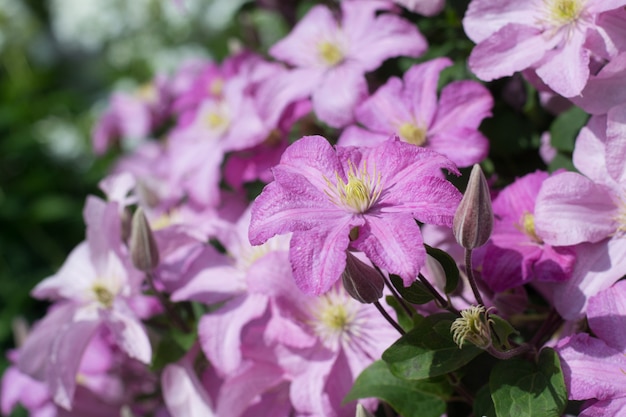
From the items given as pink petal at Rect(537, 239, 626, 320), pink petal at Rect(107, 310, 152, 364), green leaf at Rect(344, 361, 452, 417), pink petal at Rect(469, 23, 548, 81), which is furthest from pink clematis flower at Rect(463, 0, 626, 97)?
pink petal at Rect(107, 310, 152, 364)

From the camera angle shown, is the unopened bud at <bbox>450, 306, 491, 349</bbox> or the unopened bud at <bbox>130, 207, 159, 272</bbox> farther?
the unopened bud at <bbox>130, 207, 159, 272</bbox>

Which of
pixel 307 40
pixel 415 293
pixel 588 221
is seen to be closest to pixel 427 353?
pixel 415 293

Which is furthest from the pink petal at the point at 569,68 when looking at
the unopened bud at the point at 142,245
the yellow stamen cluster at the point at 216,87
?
the yellow stamen cluster at the point at 216,87

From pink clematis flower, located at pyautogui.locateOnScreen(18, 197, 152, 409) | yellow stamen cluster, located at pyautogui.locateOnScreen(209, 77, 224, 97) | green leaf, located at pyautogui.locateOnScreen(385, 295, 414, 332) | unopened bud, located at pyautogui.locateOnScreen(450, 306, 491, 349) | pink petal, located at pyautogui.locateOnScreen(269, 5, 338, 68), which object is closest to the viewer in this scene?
unopened bud, located at pyautogui.locateOnScreen(450, 306, 491, 349)

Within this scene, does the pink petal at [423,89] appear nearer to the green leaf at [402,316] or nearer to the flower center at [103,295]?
the green leaf at [402,316]

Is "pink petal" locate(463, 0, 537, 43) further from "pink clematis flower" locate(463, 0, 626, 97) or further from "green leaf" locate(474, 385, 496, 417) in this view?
"green leaf" locate(474, 385, 496, 417)

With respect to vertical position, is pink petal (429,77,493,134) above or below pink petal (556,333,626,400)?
above
